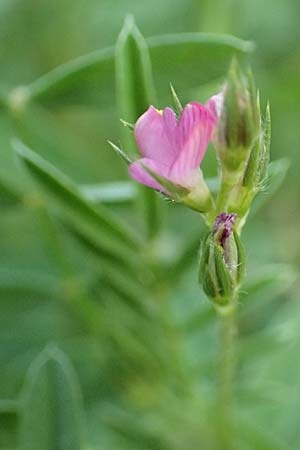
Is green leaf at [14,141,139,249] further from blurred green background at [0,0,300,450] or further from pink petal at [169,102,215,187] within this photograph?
pink petal at [169,102,215,187]

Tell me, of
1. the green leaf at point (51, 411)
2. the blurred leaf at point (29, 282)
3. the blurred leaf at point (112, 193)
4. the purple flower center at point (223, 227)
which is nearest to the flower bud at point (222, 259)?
the purple flower center at point (223, 227)

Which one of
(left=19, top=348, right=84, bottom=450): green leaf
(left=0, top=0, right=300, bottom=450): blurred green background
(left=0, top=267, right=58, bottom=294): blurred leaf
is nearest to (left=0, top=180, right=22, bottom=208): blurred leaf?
(left=0, top=0, right=300, bottom=450): blurred green background

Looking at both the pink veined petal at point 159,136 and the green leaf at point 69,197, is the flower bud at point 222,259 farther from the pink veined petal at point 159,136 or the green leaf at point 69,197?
the green leaf at point 69,197

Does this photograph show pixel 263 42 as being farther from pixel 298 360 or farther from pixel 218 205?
pixel 218 205

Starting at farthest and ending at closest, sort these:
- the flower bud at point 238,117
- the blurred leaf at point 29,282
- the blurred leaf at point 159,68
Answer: the blurred leaf at point 29,282 → the blurred leaf at point 159,68 → the flower bud at point 238,117

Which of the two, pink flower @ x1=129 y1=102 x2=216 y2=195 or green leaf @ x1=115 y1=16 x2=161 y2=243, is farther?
green leaf @ x1=115 y1=16 x2=161 y2=243

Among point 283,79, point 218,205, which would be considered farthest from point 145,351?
point 283,79
